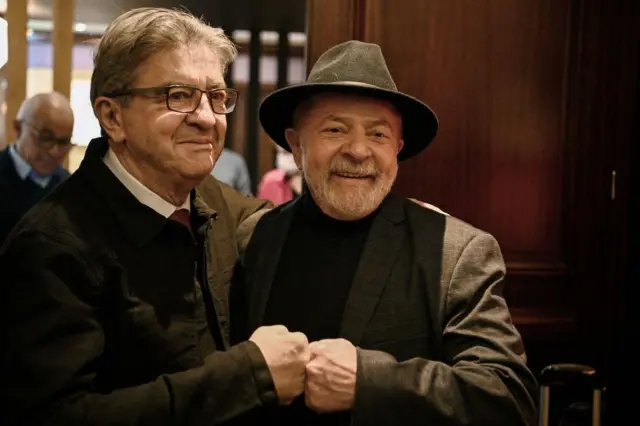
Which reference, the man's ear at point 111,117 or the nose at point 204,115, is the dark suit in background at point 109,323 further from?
the nose at point 204,115

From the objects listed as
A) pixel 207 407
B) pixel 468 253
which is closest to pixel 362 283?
pixel 468 253

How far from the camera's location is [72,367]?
4.10ft

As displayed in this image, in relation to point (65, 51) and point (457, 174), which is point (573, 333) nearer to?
point (457, 174)

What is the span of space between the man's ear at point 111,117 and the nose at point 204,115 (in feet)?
0.47

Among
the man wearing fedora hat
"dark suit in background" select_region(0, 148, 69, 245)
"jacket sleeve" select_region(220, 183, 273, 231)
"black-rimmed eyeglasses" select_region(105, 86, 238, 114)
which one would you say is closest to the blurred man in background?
"dark suit in background" select_region(0, 148, 69, 245)

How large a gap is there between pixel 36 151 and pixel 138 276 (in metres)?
1.91

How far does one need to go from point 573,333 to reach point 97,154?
5.01 ft

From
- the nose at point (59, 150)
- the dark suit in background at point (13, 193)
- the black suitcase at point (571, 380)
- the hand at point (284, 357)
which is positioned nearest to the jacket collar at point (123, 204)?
the hand at point (284, 357)

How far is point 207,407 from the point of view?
4.38ft

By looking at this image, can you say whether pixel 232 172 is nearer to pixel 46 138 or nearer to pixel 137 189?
pixel 46 138

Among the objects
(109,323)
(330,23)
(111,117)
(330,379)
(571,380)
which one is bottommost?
(571,380)

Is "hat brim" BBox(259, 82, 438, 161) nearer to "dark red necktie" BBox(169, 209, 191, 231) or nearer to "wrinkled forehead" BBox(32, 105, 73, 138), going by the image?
"dark red necktie" BBox(169, 209, 191, 231)

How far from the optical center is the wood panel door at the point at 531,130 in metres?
2.20

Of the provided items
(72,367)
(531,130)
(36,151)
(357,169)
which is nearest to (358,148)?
(357,169)
